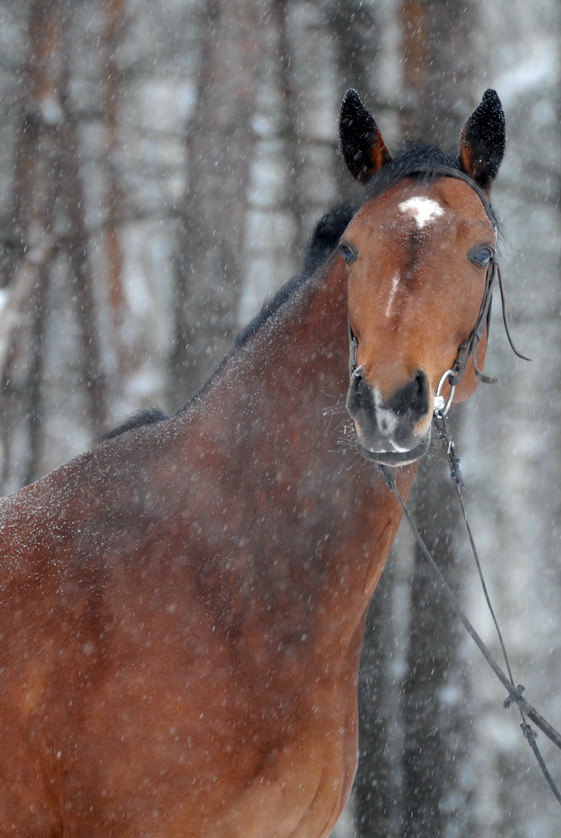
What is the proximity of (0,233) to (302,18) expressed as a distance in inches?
113

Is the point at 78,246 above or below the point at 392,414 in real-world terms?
below

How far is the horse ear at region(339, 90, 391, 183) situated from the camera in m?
2.83

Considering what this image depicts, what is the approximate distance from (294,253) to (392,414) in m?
4.15

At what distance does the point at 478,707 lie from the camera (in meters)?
5.60

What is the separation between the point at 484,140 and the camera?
9.07 ft

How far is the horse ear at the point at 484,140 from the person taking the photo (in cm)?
275

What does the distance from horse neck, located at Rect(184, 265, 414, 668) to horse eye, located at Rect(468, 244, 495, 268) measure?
0.43 metres

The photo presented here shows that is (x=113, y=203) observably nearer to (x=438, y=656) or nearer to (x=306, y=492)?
(x=438, y=656)

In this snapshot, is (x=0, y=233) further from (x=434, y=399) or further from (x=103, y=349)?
(x=434, y=399)

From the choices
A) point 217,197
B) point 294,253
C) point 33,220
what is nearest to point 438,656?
point 294,253

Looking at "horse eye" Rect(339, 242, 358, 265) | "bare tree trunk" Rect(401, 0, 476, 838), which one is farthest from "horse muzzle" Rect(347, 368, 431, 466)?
"bare tree trunk" Rect(401, 0, 476, 838)

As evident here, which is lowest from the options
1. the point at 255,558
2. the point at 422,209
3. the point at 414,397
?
the point at 255,558

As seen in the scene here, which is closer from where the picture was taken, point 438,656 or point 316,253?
point 316,253

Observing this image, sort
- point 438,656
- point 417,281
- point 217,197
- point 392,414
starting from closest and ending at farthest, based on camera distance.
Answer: point 392,414 → point 417,281 → point 438,656 → point 217,197
